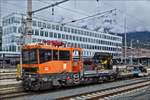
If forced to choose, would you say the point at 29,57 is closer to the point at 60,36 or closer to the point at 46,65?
the point at 46,65

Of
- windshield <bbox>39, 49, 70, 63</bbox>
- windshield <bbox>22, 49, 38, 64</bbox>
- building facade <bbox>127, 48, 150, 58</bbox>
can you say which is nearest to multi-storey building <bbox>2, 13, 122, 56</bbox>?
building facade <bbox>127, 48, 150, 58</bbox>

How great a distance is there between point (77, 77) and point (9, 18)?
65.3 m

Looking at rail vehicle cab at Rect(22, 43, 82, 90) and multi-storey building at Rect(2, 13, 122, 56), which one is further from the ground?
multi-storey building at Rect(2, 13, 122, 56)

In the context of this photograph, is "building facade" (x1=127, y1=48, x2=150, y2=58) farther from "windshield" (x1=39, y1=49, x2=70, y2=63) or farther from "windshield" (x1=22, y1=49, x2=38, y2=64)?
"windshield" (x1=22, y1=49, x2=38, y2=64)

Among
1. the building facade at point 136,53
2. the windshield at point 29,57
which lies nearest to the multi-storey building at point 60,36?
the building facade at point 136,53

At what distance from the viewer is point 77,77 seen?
23.2 m

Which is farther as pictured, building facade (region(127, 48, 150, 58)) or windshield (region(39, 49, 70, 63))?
building facade (region(127, 48, 150, 58))

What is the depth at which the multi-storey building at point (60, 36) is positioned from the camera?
81.1 m

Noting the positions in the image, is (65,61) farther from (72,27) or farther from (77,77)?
(72,27)

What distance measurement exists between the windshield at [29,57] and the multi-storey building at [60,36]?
41.2 meters

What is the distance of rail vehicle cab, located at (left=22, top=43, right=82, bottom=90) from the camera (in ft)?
65.8

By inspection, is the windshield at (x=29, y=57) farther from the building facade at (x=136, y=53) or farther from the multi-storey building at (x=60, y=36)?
the building facade at (x=136, y=53)

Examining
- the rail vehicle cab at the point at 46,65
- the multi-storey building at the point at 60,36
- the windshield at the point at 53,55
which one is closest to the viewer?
the rail vehicle cab at the point at 46,65

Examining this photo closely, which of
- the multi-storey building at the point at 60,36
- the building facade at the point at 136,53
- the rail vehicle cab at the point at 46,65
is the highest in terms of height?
the multi-storey building at the point at 60,36
